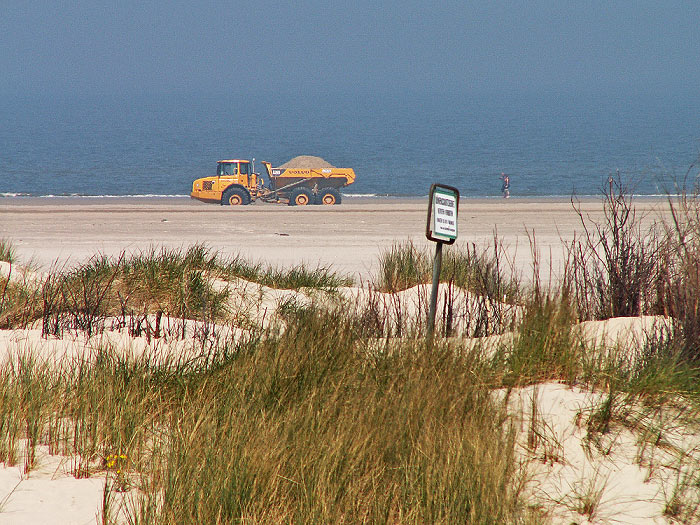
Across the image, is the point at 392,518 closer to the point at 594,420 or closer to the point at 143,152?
the point at 594,420

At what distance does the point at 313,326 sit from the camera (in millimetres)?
4480

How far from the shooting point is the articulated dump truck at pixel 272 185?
2839 cm

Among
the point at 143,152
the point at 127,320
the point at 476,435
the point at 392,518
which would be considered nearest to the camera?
the point at 392,518

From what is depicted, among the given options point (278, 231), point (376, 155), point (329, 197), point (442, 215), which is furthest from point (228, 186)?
point (376, 155)

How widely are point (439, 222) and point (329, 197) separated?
979 inches

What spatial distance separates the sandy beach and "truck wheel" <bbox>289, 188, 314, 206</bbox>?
524 centimetres

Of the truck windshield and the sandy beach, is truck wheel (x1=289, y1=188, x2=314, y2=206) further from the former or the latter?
the sandy beach

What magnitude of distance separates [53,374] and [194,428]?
1264 millimetres

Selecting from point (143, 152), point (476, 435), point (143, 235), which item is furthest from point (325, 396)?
point (143, 152)

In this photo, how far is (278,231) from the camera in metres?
16.9

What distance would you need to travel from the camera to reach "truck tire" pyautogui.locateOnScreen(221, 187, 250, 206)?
28203 millimetres

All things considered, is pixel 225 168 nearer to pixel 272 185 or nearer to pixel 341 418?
pixel 272 185

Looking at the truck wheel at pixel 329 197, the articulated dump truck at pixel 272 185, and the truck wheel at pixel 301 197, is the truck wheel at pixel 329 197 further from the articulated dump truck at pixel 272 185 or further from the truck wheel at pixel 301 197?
the truck wheel at pixel 301 197

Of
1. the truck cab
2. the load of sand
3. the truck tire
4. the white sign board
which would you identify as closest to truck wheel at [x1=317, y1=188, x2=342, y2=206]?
the load of sand
